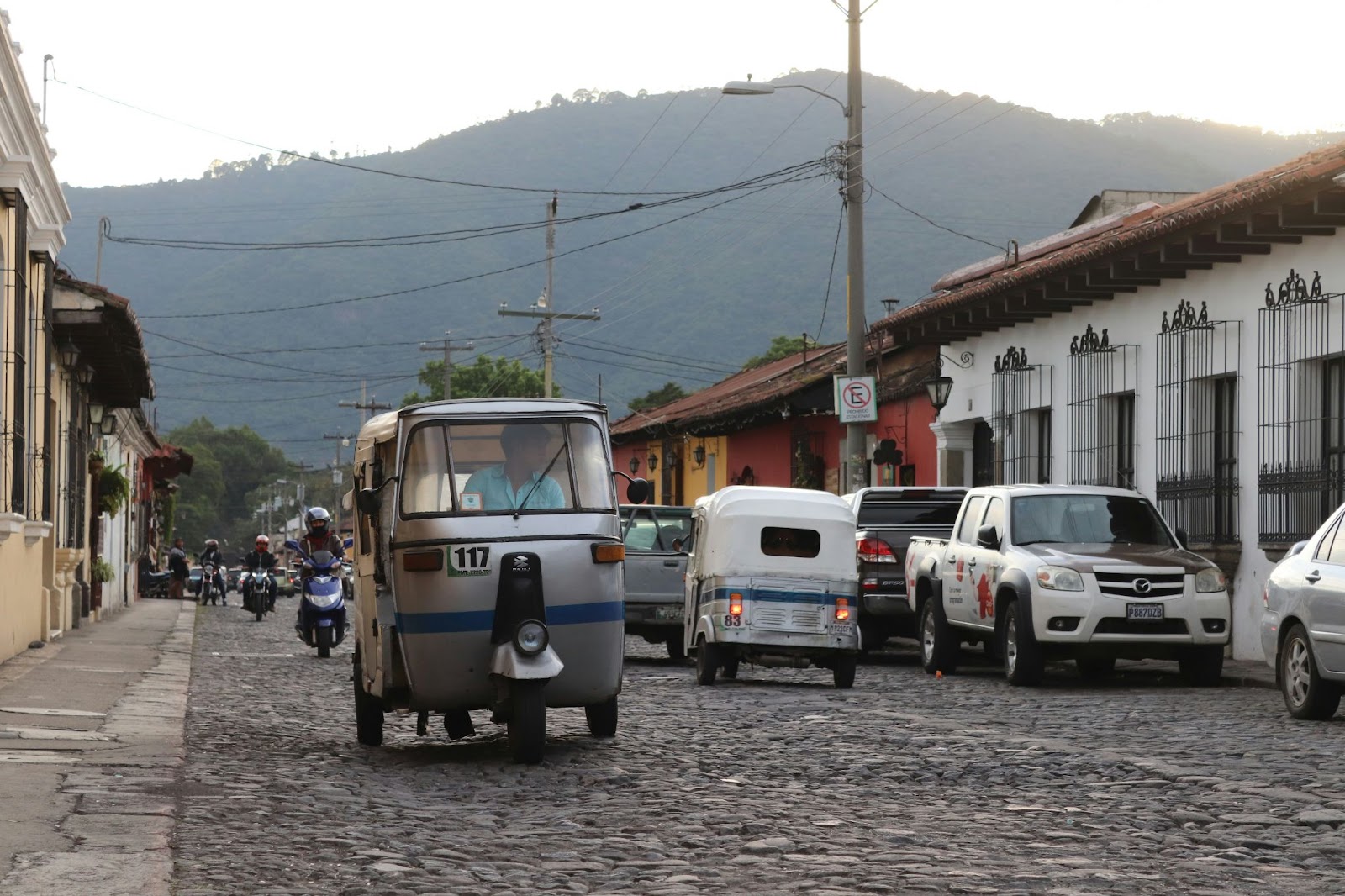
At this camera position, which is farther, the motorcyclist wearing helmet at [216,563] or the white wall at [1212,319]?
the motorcyclist wearing helmet at [216,563]

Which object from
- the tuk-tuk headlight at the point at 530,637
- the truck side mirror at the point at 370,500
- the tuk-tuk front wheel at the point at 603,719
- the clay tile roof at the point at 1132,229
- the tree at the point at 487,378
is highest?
the tree at the point at 487,378

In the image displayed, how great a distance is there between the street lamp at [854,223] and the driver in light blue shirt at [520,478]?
14814mm

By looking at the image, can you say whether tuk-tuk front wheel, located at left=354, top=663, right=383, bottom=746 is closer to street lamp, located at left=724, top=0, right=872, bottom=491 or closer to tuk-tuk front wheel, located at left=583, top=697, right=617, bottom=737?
tuk-tuk front wheel, located at left=583, top=697, right=617, bottom=737

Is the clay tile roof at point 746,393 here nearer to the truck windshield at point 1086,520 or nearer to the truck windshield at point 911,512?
the truck windshield at point 911,512

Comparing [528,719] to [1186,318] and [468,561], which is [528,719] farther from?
[1186,318]

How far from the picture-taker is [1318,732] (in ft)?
40.9

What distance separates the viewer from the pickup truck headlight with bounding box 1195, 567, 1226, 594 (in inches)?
674

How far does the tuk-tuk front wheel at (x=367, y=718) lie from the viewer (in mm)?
12008

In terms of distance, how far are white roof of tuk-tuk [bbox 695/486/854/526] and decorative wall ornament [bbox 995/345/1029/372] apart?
33.9ft

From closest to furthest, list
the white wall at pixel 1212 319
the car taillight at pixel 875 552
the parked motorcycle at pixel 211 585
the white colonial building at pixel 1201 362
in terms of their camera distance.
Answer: the white colonial building at pixel 1201 362 → the white wall at pixel 1212 319 → the car taillight at pixel 875 552 → the parked motorcycle at pixel 211 585

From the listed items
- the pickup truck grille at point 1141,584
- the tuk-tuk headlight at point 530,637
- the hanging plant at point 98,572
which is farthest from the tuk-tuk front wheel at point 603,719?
the hanging plant at point 98,572

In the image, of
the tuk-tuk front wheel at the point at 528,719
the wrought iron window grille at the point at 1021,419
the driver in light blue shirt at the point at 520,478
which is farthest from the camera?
the wrought iron window grille at the point at 1021,419

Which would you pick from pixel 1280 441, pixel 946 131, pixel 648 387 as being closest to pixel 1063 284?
pixel 1280 441

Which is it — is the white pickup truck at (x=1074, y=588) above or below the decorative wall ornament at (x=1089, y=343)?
below
